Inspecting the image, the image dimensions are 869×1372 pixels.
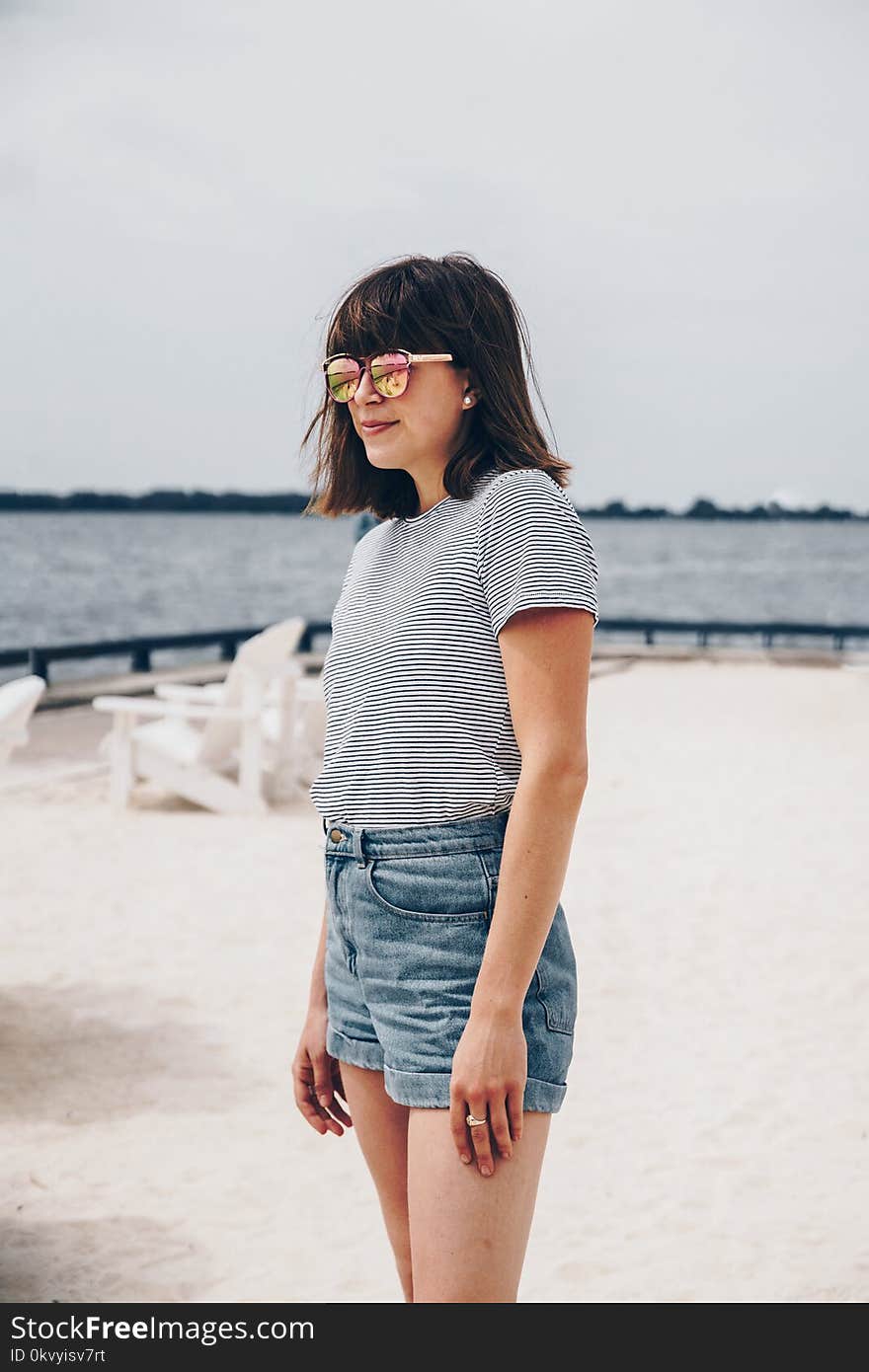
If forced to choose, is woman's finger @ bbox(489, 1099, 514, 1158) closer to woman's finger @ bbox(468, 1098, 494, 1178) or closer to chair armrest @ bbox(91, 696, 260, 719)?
woman's finger @ bbox(468, 1098, 494, 1178)

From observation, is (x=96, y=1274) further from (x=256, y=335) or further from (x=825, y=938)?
(x=256, y=335)

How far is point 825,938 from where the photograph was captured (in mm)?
5633

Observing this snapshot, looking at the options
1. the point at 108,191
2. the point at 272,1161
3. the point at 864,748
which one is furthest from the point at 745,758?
the point at 108,191

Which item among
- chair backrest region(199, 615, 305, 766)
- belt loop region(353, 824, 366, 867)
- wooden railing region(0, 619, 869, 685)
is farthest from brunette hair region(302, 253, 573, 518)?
wooden railing region(0, 619, 869, 685)

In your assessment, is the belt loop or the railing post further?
the railing post

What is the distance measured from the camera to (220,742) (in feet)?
26.8

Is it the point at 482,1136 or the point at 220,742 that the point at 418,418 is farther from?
the point at 220,742

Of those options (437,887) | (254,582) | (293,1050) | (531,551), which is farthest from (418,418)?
(254,582)

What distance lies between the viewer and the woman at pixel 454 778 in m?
1.42

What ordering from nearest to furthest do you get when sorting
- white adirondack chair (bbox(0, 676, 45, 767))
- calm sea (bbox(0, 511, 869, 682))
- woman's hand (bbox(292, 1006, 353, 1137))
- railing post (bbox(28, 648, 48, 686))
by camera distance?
woman's hand (bbox(292, 1006, 353, 1137)) → white adirondack chair (bbox(0, 676, 45, 767)) → railing post (bbox(28, 648, 48, 686)) → calm sea (bbox(0, 511, 869, 682))

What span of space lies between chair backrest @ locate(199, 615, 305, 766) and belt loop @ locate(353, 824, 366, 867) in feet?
20.6

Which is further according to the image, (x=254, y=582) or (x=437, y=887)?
(x=254, y=582)

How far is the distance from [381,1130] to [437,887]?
363mm

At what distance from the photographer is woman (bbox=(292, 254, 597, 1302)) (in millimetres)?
1421
